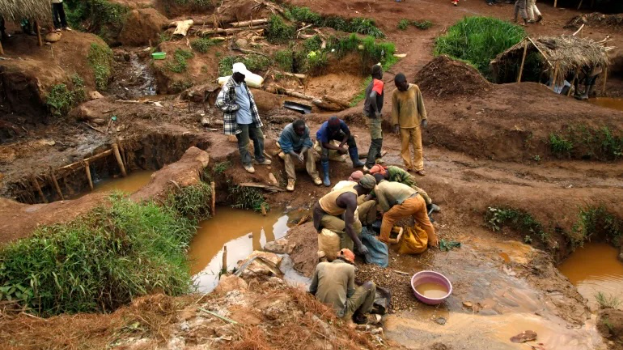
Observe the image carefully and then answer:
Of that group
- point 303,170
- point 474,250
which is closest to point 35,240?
point 303,170

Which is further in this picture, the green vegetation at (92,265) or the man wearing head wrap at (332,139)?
the man wearing head wrap at (332,139)

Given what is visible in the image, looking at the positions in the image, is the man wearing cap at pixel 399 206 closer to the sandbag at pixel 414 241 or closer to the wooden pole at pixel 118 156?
the sandbag at pixel 414 241

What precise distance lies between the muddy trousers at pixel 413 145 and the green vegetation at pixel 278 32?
24.7 ft

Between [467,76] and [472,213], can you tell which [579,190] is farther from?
[467,76]

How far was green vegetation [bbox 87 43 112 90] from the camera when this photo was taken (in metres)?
11.6

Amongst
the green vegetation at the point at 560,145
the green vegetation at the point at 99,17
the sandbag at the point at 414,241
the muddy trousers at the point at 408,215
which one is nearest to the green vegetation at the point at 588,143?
the green vegetation at the point at 560,145

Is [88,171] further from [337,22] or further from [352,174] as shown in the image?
[337,22]

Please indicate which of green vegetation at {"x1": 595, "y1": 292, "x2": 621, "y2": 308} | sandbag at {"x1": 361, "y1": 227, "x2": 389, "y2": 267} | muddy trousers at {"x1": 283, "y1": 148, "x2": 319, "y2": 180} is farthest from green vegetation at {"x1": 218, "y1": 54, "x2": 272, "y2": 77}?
green vegetation at {"x1": 595, "y1": 292, "x2": 621, "y2": 308}

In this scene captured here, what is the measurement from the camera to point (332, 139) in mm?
7551

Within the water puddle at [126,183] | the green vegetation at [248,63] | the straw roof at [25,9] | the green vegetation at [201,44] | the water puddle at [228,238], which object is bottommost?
the water puddle at [228,238]

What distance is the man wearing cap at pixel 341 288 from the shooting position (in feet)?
15.1

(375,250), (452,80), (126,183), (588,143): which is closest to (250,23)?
(452,80)

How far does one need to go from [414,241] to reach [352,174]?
1.20 metres

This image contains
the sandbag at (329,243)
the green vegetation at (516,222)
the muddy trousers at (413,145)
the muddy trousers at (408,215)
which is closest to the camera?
the sandbag at (329,243)
